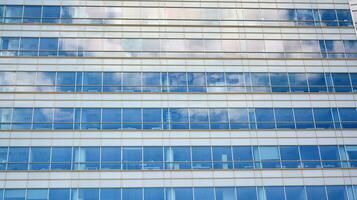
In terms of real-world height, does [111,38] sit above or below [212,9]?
below

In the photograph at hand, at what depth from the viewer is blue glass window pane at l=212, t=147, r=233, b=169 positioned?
41.5 m

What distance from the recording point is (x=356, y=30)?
47.7m

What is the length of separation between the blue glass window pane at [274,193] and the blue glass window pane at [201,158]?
5034 mm

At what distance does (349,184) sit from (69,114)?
23859 millimetres

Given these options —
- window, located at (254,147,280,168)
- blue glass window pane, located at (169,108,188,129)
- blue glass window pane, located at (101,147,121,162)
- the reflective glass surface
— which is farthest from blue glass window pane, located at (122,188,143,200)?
window, located at (254,147,280,168)

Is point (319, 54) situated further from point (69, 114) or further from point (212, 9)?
point (69, 114)

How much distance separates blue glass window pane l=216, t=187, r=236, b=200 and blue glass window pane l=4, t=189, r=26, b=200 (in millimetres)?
15274

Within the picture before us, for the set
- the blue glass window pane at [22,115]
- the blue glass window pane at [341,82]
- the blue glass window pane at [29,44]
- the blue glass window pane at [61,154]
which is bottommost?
the blue glass window pane at [61,154]

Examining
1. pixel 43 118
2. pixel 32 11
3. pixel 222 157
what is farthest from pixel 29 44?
pixel 222 157

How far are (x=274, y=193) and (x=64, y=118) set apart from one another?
724 inches

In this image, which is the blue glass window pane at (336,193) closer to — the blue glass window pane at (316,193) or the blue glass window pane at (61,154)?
the blue glass window pane at (316,193)

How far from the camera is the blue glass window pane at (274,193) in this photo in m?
40.6

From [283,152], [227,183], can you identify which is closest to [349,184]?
[283,152]

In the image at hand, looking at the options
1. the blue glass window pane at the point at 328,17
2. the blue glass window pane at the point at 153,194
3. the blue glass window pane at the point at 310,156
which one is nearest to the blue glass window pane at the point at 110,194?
the blue glass window pane at the point at 153,194
